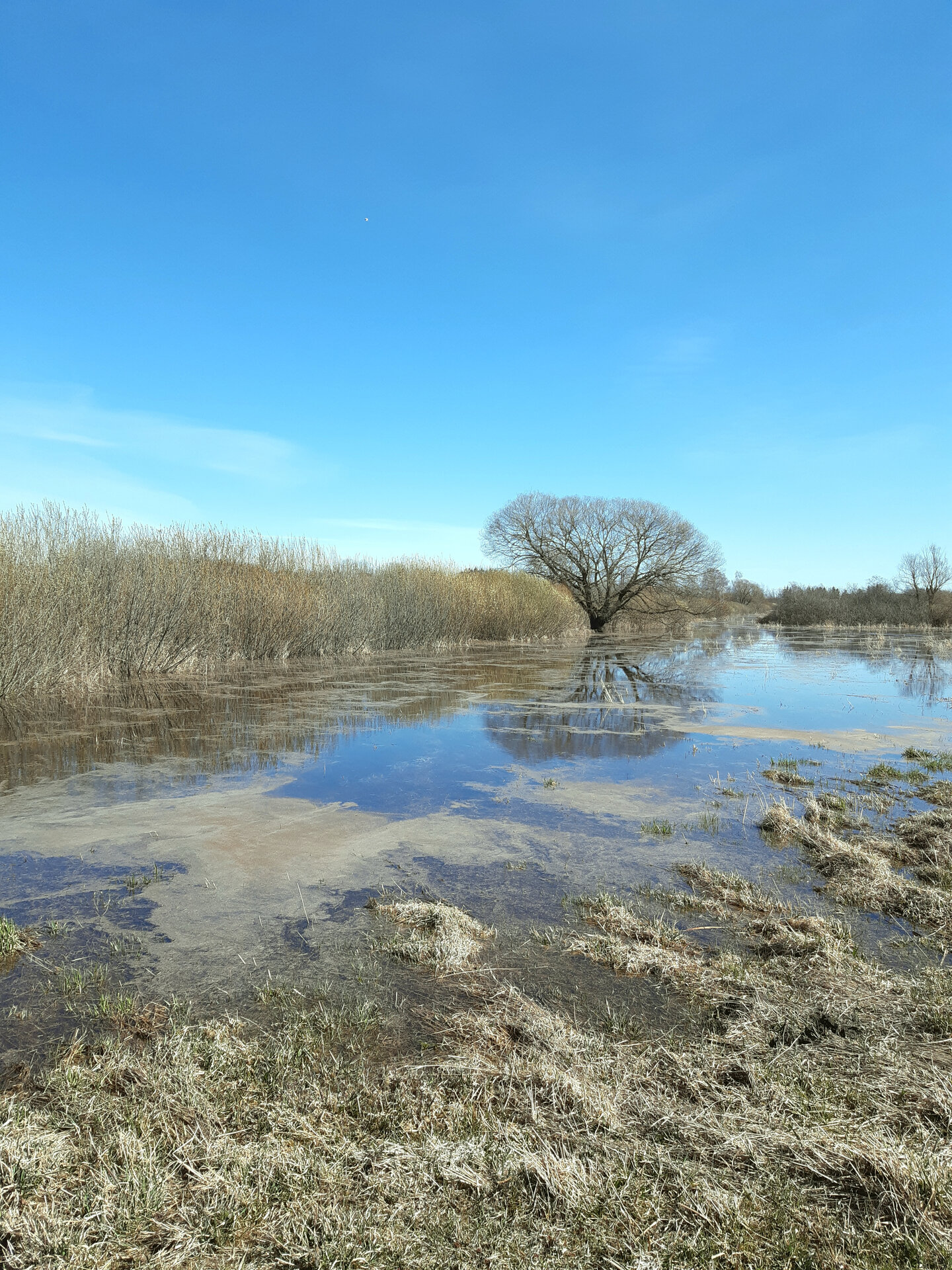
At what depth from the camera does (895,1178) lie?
172 centimetres

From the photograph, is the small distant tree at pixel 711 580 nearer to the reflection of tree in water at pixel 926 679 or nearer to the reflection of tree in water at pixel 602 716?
the reflection of tree in water at pixel 926 679

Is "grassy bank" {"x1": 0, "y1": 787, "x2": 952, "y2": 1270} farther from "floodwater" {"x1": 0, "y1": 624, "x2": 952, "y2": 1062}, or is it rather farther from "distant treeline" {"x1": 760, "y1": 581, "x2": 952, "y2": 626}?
"distant treeline" {"x1": 760, "y1": 581, "x2": 952, "y2": 626}

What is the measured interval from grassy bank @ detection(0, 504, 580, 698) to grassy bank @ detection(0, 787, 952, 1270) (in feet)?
32.7

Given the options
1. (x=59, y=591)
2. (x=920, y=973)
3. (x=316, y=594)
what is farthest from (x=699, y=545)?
(x=920, y=973)

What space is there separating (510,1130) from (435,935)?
1.29 m

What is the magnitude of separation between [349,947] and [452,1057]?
103cm

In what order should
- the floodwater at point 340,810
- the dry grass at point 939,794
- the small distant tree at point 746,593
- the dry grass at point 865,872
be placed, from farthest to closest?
the small distant tree at point 746,593 < the dry grass at point 939,794 < the dry grass at point 865,872 < the floodwater at point 340,810

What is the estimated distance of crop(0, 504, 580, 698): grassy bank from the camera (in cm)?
1091

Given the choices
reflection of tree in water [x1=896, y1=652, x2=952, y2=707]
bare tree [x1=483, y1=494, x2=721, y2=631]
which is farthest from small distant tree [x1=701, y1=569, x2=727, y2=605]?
reflection of tree in water [x1=896, y1=652, x2=952, y2=707]

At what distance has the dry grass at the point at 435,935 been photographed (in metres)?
3.00

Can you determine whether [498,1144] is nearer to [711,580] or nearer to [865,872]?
[865,872]

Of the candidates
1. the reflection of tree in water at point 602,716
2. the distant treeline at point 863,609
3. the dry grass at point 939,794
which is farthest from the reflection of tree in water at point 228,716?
the distant treeline at point 863,609

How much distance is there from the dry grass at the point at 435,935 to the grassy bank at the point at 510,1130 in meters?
0.06

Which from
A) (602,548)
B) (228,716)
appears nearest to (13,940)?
(228,716)
